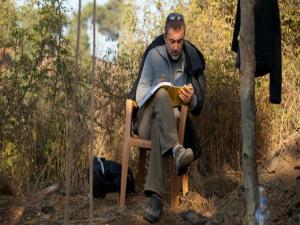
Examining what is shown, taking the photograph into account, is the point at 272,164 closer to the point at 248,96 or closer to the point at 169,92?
the point at 169,92

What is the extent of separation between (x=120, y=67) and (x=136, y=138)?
5.87 feet

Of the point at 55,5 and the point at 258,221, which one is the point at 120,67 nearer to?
the point at 55,5

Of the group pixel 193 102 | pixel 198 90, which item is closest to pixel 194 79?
pixel 198 90

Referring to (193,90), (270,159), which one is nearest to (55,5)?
(193,90)

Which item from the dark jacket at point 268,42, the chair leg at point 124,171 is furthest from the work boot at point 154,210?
the dark jacket at point 268,42

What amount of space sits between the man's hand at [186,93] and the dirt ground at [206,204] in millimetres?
750

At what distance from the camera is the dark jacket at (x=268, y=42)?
184 inches

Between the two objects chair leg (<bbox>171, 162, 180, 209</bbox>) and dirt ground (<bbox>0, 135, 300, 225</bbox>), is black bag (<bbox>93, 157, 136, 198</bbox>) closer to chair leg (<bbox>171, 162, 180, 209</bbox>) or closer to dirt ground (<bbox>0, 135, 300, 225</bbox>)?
dirt ground (<bbox>0, 135, 300, 225</bbox>)

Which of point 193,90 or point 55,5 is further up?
point 55,5

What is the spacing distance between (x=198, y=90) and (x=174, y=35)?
1.51 ft

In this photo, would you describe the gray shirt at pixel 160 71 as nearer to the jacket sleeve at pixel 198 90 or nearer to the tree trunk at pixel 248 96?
the jacket sleeve at pixel 198 90

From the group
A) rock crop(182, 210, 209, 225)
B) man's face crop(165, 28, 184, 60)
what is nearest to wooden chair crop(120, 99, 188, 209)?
rock crop(182, 210, 209, 225)

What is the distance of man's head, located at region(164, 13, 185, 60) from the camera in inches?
218

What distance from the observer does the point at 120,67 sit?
7.20 metres
